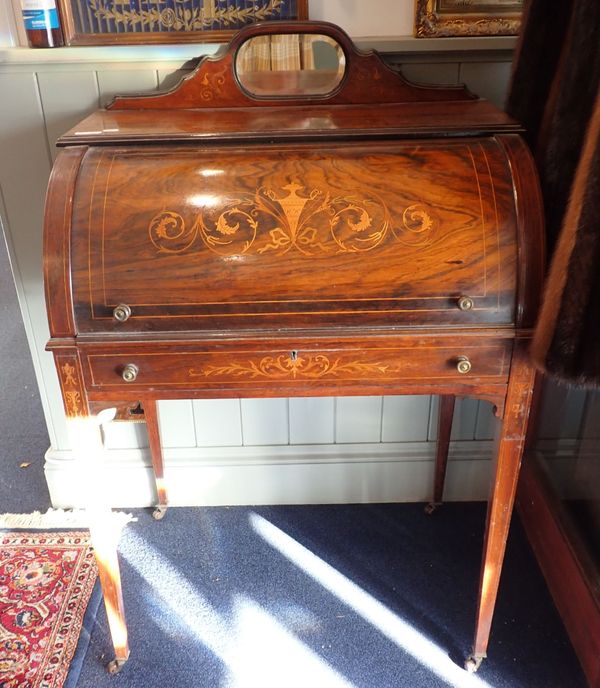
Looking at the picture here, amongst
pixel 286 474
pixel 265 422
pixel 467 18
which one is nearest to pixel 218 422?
pixel 265 422

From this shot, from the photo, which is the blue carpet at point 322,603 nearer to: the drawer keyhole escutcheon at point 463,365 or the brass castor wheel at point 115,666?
the brass castor wheel at point 115,666

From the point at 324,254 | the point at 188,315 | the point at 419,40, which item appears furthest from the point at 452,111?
the point at 188,315

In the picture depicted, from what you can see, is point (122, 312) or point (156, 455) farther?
point (156, 455)

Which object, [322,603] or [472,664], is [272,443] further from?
[472,664]

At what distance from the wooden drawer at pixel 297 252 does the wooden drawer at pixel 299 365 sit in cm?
5

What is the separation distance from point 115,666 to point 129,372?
740 millimetres

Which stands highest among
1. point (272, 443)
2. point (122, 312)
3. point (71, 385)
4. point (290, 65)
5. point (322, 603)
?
point (290, 65)

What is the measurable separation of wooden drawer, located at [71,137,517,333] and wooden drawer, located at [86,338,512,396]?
47mm

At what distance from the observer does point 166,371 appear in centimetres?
115

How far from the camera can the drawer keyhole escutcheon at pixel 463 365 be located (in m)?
1.12

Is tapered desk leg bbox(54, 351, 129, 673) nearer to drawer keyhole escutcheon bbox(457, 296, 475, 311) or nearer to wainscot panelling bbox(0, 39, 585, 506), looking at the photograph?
wainscot panelling bbox(0, 39, 585, 506)

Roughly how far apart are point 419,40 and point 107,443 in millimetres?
1335

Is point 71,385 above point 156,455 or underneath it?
above

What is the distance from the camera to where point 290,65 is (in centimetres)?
144
